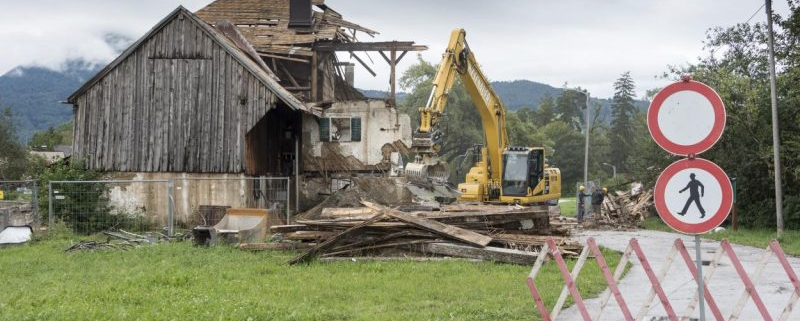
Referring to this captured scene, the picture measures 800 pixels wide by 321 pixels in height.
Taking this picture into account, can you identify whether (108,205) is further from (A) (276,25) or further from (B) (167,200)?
(A) (276,25)

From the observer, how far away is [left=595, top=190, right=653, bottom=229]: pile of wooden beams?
29531mm

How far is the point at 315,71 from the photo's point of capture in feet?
99.1

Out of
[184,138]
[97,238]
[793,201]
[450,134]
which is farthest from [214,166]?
[450,134]

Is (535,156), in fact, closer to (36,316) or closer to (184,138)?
(184,138)

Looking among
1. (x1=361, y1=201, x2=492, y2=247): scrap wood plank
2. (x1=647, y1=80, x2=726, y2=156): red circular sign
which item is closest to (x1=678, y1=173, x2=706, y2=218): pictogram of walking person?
(x1=647, y1=80, x2=726, y2=156): red circular sign

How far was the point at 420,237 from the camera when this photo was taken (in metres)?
15.1

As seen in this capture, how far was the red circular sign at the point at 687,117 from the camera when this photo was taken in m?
6.43

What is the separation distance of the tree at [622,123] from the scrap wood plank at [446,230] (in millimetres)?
89748

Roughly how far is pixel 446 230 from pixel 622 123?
330 feet

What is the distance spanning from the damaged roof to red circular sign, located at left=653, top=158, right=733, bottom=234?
80.3 ft

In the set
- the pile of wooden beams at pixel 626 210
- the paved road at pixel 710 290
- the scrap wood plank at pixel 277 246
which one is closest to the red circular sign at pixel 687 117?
the paved road at pixel 710 290

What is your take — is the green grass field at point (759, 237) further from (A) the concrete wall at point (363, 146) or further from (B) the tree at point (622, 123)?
(B) the tree at point (622, 123)

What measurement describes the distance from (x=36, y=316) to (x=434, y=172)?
1900 centimetres

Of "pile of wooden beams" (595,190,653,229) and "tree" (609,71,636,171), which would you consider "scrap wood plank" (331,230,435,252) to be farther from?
"tree" (609,71,636,171)
